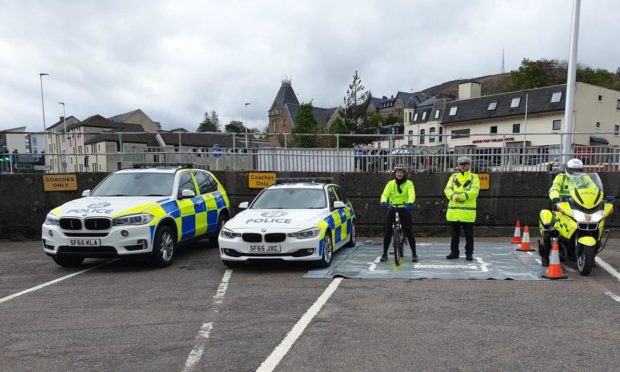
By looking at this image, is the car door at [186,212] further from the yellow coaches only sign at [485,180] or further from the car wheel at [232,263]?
the yellow coaches only sign at [485,180]

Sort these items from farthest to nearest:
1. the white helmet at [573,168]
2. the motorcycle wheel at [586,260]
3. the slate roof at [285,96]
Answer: the slate roof at [285,96] < the white helmet at [573,168] < the motorcycle wheel at [586,260]

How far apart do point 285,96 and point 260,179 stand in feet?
315

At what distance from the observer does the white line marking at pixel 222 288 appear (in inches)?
239

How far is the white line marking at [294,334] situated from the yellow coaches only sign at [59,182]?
29.5 feet

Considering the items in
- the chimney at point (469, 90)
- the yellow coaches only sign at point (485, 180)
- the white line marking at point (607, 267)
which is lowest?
the white line marking at point (607, 267)

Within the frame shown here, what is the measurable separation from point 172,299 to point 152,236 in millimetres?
1893

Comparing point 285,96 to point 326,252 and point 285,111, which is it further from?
point 326,252

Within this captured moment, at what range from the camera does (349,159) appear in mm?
12680

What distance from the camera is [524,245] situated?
9.43m

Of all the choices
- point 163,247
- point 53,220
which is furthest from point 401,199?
point 53,220

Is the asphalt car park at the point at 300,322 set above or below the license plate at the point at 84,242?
below

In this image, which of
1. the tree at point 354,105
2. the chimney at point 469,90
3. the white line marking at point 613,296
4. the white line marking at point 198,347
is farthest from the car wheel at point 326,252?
the chimney at point 469,90

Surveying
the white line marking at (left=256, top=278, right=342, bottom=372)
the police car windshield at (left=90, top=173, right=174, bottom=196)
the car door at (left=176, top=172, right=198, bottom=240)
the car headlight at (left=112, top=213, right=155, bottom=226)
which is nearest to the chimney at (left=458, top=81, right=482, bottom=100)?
the car door at (left=176, top=172, right=198, bottom=240)

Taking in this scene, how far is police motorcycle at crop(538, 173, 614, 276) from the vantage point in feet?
22.6
